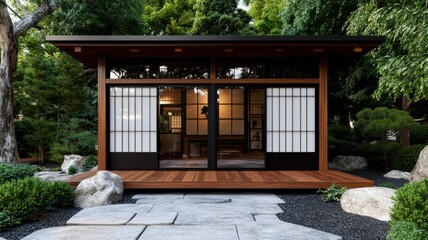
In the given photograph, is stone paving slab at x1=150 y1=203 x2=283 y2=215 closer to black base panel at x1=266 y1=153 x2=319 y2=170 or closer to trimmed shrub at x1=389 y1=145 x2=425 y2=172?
black base panel at x1=266 y1=153 x2=319 y2=170

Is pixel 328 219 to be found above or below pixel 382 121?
below

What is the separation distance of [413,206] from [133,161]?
5482 millimetres

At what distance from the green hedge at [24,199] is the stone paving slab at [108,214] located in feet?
1.59

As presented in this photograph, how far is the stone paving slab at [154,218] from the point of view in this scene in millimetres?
4207

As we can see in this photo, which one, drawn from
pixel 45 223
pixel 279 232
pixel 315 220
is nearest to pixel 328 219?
pixel 315 220

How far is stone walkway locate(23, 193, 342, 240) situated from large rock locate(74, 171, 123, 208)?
0.26 m

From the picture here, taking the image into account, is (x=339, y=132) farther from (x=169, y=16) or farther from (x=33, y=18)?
(x=169, y=16)

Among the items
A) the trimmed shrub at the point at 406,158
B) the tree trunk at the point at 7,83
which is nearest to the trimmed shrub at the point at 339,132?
the trimmed shrub at the point at 406,158

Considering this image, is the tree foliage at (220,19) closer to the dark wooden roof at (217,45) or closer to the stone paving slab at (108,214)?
the dark wooden roof at (217,45)

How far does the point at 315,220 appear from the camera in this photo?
4.49m

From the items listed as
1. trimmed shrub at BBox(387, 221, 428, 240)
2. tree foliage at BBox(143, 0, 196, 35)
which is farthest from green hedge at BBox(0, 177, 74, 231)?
tree foliage at BBox(143, 0, 196, 35)

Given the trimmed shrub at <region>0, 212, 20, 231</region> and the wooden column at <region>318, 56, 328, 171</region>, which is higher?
the wooden column at <region>318, 56, 328, 171</region>

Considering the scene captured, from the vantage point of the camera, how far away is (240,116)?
1277 cm

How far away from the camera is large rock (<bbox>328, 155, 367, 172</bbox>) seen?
32.6 ft
